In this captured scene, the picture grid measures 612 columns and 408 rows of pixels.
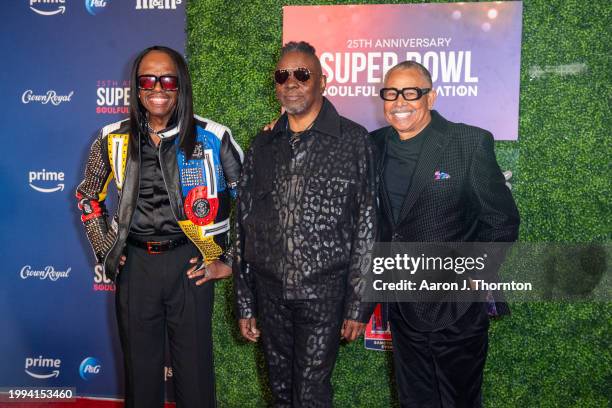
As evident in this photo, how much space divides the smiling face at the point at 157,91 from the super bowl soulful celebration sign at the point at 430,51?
102cm

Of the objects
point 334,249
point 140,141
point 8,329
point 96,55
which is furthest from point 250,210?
point 8,329

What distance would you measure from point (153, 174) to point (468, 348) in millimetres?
1635

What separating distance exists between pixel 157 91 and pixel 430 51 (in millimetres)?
1612

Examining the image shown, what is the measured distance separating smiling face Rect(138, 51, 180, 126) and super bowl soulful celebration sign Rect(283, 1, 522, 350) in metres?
1.02

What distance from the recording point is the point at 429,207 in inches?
95.3

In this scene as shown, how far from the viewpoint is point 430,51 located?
330 cm

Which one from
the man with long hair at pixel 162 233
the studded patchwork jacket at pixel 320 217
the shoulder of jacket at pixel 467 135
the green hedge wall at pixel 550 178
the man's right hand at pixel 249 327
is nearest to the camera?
the studded patchwork jacket at pixel 320 217

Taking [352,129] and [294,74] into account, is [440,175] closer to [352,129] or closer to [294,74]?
[352,129]

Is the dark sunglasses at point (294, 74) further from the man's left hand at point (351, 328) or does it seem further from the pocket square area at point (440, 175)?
the man's left hand at point (351, 328)

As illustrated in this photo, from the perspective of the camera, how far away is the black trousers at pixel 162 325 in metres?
2.65

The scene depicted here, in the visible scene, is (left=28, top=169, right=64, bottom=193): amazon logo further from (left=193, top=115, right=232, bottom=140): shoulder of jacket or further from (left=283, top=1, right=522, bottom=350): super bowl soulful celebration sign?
(left=283, top=1, right=522, bottom=350): super bowl soulful celebration sign

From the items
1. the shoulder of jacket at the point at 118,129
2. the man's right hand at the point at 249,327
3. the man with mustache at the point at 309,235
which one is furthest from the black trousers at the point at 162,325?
the shoulder of jacket at the point at 118,129

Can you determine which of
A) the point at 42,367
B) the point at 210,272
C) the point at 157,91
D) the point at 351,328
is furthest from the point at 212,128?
the point at 42,367

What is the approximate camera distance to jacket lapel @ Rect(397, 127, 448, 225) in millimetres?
2404
